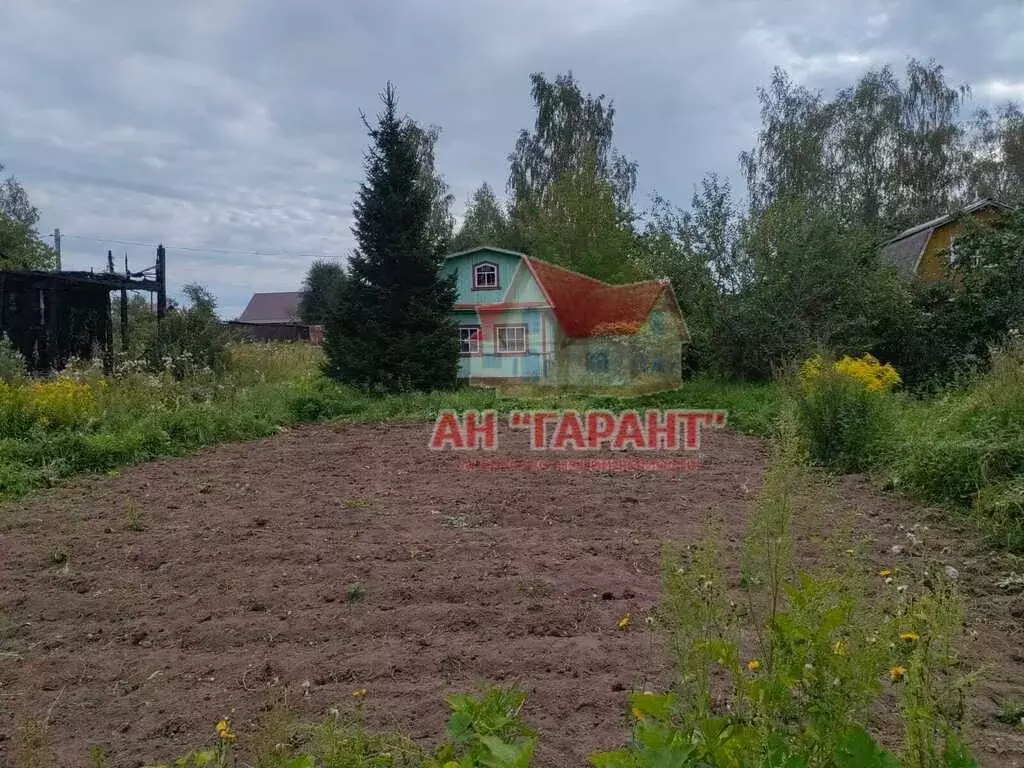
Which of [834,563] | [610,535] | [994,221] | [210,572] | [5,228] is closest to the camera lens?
[834,563]

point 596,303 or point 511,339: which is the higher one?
point 596,303

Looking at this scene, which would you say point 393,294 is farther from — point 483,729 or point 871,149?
point 871,149

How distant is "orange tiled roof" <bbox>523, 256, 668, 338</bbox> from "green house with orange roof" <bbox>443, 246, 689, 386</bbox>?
0.7 inches

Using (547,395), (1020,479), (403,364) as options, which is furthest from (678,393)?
(1020,479)

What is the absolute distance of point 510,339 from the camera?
469 inches

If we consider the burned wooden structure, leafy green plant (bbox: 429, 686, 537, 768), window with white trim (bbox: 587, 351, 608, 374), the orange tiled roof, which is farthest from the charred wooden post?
leafy green plant (bbox: 429, 686, 537, 768)

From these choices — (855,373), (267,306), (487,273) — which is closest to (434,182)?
(487,273)

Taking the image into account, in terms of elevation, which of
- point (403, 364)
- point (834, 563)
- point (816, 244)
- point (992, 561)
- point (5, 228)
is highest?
point (5, 228)

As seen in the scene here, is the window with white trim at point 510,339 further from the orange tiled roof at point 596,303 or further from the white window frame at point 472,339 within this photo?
the orange tiled roof at point 596,303

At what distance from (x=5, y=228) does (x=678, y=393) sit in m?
16.2

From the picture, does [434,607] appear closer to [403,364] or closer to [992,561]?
[992,561]

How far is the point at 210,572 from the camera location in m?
3.14

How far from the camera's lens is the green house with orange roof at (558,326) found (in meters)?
10.7

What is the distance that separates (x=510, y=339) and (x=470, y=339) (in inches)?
35.7
